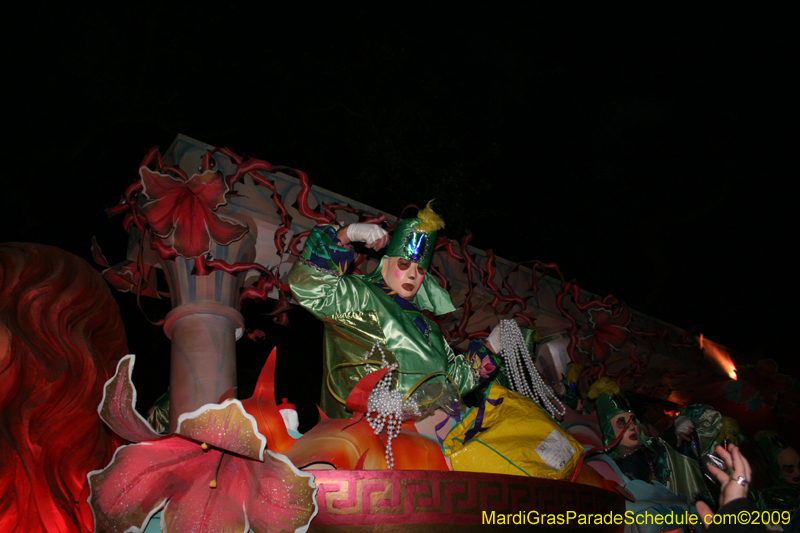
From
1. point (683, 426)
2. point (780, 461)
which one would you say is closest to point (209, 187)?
point (683, 426)

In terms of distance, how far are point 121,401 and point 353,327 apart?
1322mm

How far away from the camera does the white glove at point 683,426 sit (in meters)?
4.39

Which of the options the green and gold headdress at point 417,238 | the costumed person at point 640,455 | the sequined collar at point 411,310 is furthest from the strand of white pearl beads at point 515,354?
the costumed person at point 640,455

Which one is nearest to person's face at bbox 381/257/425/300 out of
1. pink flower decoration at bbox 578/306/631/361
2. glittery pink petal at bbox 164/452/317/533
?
glittery pink petal at bbox 164/452/317/533

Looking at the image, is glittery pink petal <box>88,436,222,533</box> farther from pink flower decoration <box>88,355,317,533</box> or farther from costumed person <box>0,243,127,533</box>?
costumed person <box>0,243,127,533</box>

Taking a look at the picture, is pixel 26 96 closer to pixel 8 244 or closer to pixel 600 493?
pixel 8 244

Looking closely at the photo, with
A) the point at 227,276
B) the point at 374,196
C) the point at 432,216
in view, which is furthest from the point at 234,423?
the point at 374,196

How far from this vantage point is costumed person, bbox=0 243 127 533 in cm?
175

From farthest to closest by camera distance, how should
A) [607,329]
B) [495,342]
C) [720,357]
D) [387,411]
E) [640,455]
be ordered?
[720,357] < [607,329] < [640,455] < [495,342] < [387,411]

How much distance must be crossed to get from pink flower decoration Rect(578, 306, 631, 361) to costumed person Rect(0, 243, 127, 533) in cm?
339

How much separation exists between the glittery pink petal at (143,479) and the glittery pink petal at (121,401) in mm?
87

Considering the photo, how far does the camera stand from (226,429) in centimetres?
146

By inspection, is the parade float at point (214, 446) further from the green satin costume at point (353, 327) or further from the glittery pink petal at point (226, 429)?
the green satin costume at point (353, 327)

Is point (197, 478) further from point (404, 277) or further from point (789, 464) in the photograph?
point (789, 464)
